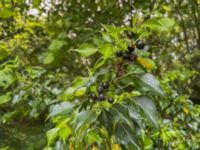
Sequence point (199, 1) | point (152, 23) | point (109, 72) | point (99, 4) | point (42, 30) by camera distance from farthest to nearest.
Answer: point (42, 30), point (99, 4), point (199, 1), point (109, 72), point (152, 23)

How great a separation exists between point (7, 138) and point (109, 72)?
85.9 inches

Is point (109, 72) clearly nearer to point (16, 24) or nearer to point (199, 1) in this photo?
point (199, 1)

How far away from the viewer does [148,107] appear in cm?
153

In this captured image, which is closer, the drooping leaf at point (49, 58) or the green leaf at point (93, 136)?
the green leaf at point (93, 136)

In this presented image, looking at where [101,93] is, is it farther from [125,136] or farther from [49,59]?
[49,59]

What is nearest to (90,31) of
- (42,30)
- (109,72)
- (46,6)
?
(46,6)

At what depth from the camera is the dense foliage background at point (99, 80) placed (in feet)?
5.08

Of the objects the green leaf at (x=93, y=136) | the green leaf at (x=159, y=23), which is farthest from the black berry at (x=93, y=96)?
the green leaf at (x=159, y=23)

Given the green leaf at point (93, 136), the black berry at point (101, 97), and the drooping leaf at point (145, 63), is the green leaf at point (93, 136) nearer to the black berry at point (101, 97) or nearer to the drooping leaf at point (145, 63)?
the black berry at point (101, 97)

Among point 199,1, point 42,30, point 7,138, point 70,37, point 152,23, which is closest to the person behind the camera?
point 152,23

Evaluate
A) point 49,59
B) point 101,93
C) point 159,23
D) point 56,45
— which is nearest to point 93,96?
point 101,93

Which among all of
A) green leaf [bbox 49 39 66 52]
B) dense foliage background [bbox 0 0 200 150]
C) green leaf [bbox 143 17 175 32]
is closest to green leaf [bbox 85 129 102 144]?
dense foliage background [bbox 0 0 200 150]

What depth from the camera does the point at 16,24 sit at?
4.60 metres

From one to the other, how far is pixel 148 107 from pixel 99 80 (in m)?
0.22
